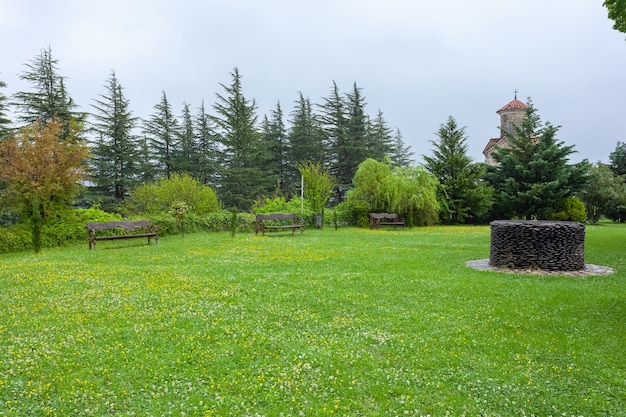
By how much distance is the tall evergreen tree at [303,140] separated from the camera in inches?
1533

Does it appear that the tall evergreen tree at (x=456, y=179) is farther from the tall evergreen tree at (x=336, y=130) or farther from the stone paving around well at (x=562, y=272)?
the stone paving around well at (x=562, y=272)

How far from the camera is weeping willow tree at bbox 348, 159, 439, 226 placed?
2267 centimetres

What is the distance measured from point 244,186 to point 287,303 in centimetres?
2944

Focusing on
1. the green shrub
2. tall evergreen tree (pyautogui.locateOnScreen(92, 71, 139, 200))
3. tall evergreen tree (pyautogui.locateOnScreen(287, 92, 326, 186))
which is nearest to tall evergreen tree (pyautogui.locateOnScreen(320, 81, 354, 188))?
tall evergreen tree (pyautogui.locateOnScreen(287, 92, 326, 186))

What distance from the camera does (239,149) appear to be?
118ft

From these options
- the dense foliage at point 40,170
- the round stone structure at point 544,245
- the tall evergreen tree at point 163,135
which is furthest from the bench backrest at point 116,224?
the tall evergreen tree at point 163,135

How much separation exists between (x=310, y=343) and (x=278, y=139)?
37882 millimetres

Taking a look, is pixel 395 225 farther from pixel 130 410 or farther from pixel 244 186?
pixel 130 410

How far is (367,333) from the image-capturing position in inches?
195

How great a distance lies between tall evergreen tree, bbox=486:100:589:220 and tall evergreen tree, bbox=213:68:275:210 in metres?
19.7

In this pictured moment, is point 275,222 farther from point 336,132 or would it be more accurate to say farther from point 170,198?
point 336,132

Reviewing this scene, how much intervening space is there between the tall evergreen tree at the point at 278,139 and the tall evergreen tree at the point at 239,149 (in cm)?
284

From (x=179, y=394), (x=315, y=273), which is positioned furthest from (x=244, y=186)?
(x=179, y=394)

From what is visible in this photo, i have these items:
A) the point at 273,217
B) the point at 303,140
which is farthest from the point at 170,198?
the point at 303,140
